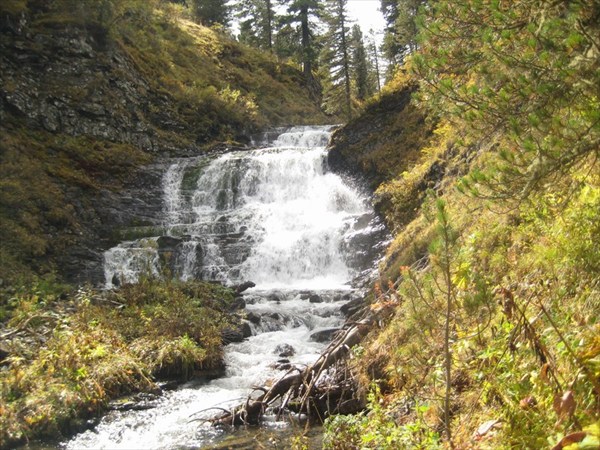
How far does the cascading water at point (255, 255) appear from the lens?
25.9 ft

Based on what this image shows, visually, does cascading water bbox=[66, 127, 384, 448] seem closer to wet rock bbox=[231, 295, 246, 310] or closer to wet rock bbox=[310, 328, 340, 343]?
wet rock bbox=[310, 328, 340, 343]

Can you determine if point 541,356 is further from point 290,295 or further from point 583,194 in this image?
point 290,295

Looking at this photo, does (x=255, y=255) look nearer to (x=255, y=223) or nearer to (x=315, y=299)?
(x=255, y=223)

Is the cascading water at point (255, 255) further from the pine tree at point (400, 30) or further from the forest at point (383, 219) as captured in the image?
the pine tree at point (400, 30)

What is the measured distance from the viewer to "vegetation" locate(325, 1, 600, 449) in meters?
2.97

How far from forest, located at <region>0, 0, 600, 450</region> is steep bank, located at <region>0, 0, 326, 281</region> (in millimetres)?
84

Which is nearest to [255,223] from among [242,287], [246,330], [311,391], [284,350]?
[242,287]

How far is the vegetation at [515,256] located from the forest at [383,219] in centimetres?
2

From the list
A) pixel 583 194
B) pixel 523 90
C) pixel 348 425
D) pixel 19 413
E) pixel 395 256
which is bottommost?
pixel 19 413

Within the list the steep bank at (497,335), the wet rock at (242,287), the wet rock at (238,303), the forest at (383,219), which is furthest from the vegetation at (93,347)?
the steep bank at (497,335)

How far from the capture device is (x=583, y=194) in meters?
4.11

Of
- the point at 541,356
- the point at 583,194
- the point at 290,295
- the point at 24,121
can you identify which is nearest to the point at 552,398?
the point at 541,356

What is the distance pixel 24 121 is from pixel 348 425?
59.8 ft

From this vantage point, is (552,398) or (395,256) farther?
(395,256)
